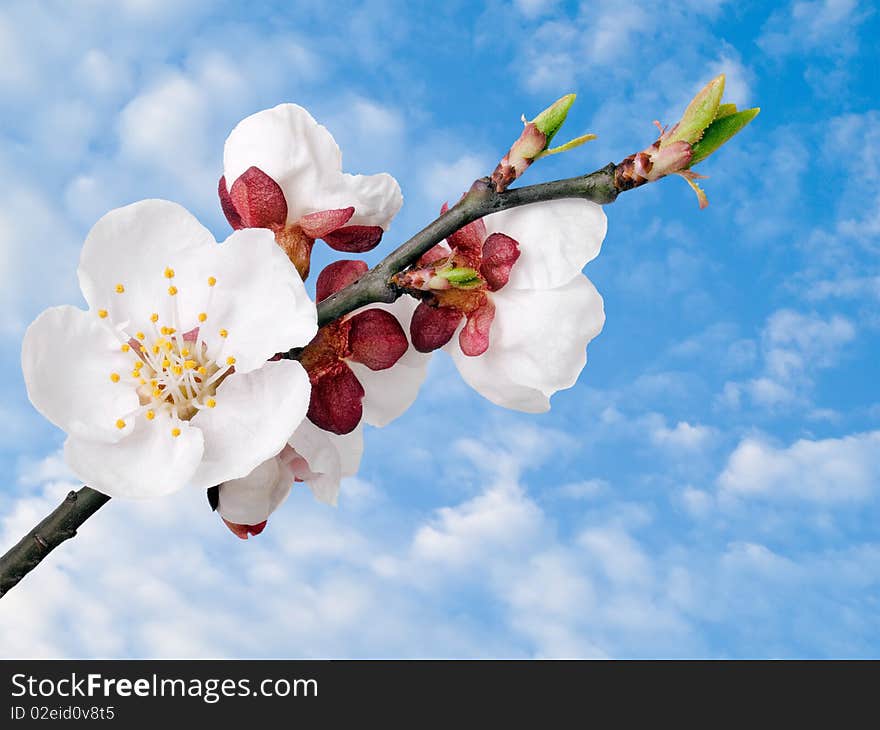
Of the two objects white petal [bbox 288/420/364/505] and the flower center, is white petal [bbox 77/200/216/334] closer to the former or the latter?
the flower center

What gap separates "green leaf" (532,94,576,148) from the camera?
947mm

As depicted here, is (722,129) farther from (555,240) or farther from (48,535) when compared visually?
(48,535)

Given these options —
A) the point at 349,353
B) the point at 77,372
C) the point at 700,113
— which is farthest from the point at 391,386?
the point at 700,113

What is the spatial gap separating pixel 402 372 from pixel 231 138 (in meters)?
0.33

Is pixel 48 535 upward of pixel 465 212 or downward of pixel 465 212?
downward

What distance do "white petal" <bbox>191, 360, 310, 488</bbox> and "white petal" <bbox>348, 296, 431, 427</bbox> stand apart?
17cm

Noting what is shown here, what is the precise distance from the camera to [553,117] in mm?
948

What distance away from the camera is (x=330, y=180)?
106 centimetres

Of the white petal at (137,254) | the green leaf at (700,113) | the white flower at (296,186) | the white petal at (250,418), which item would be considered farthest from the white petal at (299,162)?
the green leaf at (700,113)

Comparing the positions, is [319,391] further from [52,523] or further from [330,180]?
[52,523]

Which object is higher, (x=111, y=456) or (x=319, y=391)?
(x=319, y=391)

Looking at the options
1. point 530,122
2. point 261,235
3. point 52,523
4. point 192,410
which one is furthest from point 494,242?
point 52,523

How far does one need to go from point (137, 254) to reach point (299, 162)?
0.19 meters

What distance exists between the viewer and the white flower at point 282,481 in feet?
3.52
